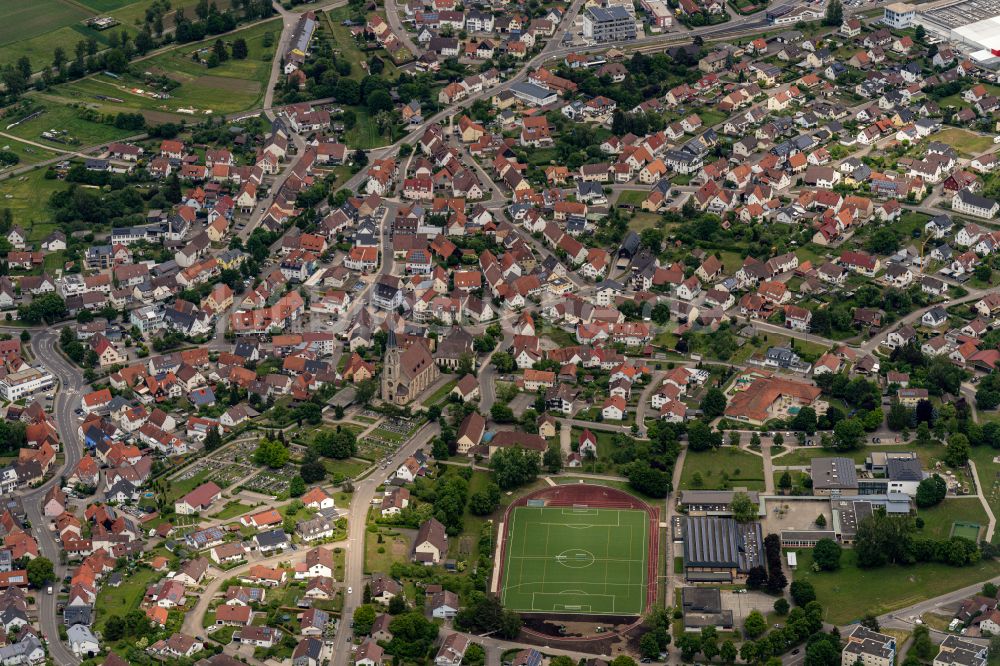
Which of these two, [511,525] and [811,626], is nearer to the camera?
[811,626]

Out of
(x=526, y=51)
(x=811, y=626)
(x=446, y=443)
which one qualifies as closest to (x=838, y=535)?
(x=811, y=626)

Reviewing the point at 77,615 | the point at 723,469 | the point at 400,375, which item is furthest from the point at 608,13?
the point at 77,615

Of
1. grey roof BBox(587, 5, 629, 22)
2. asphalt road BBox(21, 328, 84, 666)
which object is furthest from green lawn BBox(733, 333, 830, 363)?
grey roof BBox(587, 5, 629, 22)

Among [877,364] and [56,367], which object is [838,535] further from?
[56,367]

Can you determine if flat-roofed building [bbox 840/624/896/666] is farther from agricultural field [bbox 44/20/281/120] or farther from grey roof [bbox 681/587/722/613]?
agricultural field [bbox 44/20/281/120]

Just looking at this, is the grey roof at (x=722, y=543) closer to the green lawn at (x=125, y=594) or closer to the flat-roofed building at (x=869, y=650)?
the flat-roofed building at (x=869, y=650)

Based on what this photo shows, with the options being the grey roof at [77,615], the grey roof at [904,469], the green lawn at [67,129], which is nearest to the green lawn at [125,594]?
the grey roof at [77,615]
